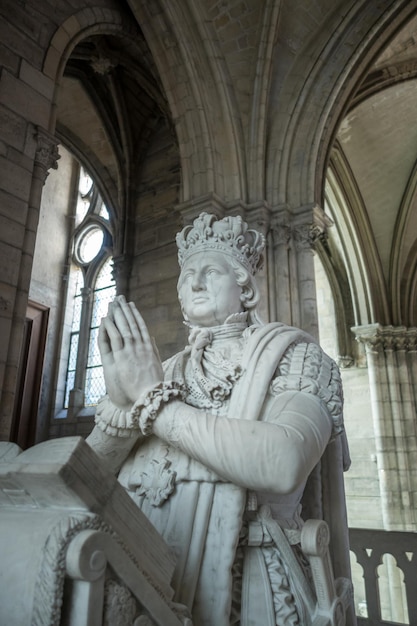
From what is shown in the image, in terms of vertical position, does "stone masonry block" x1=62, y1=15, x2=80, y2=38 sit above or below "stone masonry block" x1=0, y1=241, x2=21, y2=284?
above

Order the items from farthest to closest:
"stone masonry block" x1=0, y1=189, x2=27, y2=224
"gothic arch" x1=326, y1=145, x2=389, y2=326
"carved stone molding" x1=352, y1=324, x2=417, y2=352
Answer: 1. "carved stone molding" x1=352, y1=324, x2=417, y2=352
2. "gothic arch" x1=326, y1=145, x2=389, y2=326
3. "stone masonry block" x1=0, y1=189, x2=27, y2=224

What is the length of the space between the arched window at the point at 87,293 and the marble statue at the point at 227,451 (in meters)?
8.65

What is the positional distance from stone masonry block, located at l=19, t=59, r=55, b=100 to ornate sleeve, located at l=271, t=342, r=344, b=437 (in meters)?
3.92

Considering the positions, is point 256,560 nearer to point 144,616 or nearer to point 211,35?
point 144,616

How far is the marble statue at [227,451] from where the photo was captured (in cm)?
111

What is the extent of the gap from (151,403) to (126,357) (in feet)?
0.41

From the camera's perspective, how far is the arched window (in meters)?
10.2

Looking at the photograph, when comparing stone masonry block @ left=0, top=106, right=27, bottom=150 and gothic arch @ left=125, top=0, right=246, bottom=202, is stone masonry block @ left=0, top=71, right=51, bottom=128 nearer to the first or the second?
stone masonry block @ left=0, top=106, right=27, bottom=150

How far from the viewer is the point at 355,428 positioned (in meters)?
10.5

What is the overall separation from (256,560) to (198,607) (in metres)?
0.18

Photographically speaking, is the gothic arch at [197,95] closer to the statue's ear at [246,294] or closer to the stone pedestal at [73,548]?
the statue's ear at [246,294]

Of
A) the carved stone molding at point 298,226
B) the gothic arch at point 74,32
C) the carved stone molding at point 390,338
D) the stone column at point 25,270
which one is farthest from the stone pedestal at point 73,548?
the carved stone molding at point 390,338

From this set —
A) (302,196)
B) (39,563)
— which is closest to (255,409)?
(39,563)

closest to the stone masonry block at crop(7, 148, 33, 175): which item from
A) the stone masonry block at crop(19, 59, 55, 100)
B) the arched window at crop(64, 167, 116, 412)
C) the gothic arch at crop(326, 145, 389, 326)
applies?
the stone masonry block at crop(19, 59, 55, 100)
